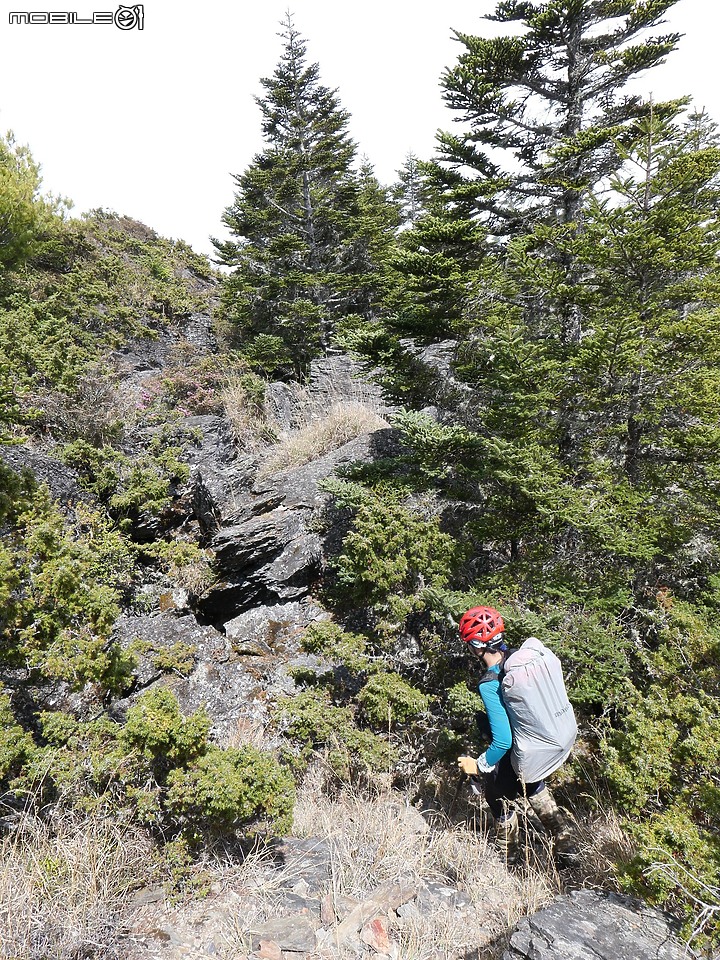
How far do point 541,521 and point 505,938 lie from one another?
3.45 metres

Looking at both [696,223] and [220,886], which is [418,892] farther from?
[696,223]

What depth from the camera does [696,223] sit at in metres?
5.00

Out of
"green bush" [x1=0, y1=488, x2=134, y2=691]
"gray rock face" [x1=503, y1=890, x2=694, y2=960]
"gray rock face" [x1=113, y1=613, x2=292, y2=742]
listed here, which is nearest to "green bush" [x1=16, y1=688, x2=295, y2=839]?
"green bush" [x1=0, y1=488, x2=134, y2=691]

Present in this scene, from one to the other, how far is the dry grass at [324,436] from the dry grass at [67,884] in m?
6.25

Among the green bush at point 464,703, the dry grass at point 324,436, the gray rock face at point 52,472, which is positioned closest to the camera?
the green bush at point 464,703

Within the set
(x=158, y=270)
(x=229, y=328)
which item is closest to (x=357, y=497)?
(x=229, y=328)

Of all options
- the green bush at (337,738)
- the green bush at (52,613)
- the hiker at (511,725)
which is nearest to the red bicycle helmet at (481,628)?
the hiker at (511,725)

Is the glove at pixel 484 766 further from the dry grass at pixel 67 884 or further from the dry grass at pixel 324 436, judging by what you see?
the dry grass at pixel 324 436

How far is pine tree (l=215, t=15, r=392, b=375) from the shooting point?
1382cm

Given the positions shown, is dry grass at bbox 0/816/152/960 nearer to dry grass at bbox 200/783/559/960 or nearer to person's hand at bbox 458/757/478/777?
dry grass at bbox 200/783/559/960

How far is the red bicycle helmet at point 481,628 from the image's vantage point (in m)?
3.57

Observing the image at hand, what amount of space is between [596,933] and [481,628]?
5.73 feet

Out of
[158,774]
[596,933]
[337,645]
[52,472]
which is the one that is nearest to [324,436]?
[52,472]

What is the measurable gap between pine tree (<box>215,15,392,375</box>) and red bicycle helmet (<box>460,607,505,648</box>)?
425 inches
